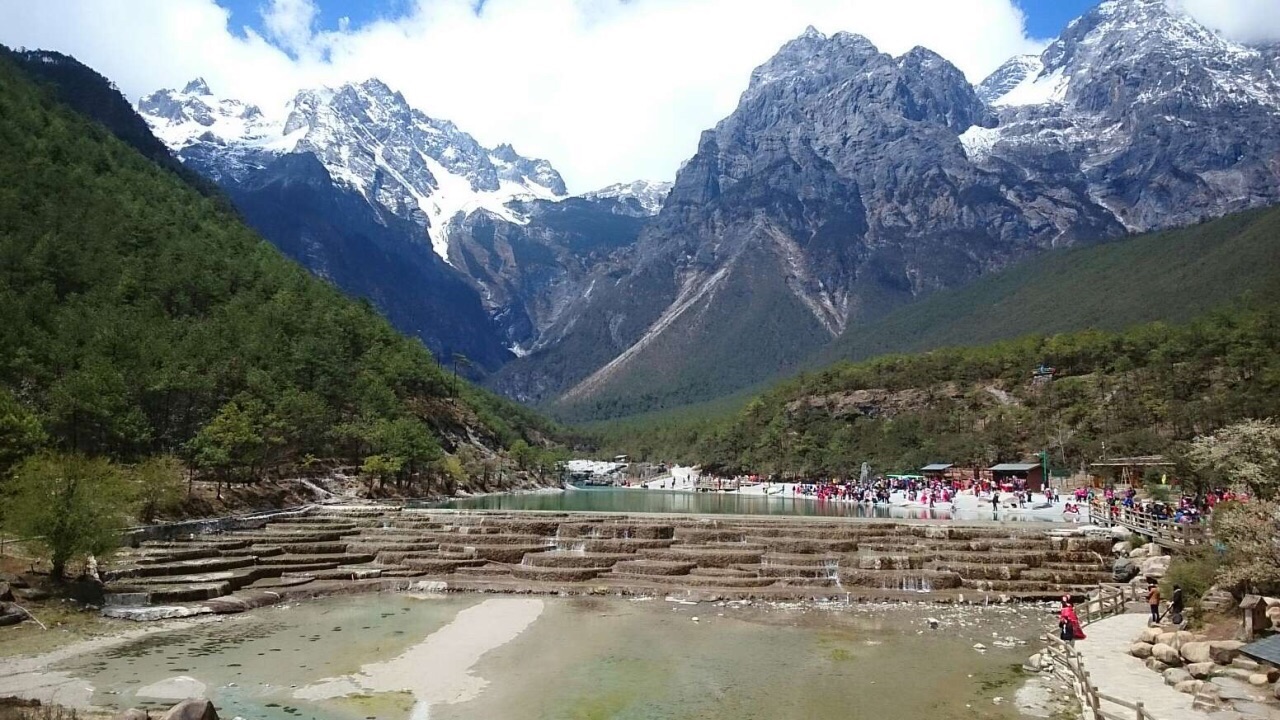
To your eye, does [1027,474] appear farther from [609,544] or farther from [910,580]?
[609,544]

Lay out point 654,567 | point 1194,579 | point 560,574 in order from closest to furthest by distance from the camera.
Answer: point 1194,579
point 560,574
point 654,567

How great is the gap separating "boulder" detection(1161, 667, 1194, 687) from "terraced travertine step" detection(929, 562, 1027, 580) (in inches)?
639

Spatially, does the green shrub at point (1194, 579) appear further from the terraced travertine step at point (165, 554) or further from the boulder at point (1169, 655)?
the terraced travertine step at point (165, 554)

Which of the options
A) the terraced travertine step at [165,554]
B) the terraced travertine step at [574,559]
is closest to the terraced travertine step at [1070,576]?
the terraced travertine step at [574,559]

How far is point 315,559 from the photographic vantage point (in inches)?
1551

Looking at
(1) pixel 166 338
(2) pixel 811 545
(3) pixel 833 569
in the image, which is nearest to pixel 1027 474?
(2) pixel 811 545

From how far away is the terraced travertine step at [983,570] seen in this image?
3534 cm

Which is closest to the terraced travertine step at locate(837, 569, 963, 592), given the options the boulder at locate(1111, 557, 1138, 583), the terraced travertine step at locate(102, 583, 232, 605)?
the boulder at locate(1111, 557, 1138, 583)

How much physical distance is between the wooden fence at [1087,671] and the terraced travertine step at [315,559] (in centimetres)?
3187

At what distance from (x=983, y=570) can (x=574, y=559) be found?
1916cm

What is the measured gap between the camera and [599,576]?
3731 cm

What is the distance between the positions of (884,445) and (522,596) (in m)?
108

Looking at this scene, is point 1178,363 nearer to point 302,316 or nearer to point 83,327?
point 302,316

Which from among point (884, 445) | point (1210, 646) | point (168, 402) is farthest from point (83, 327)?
point (884, 445)
